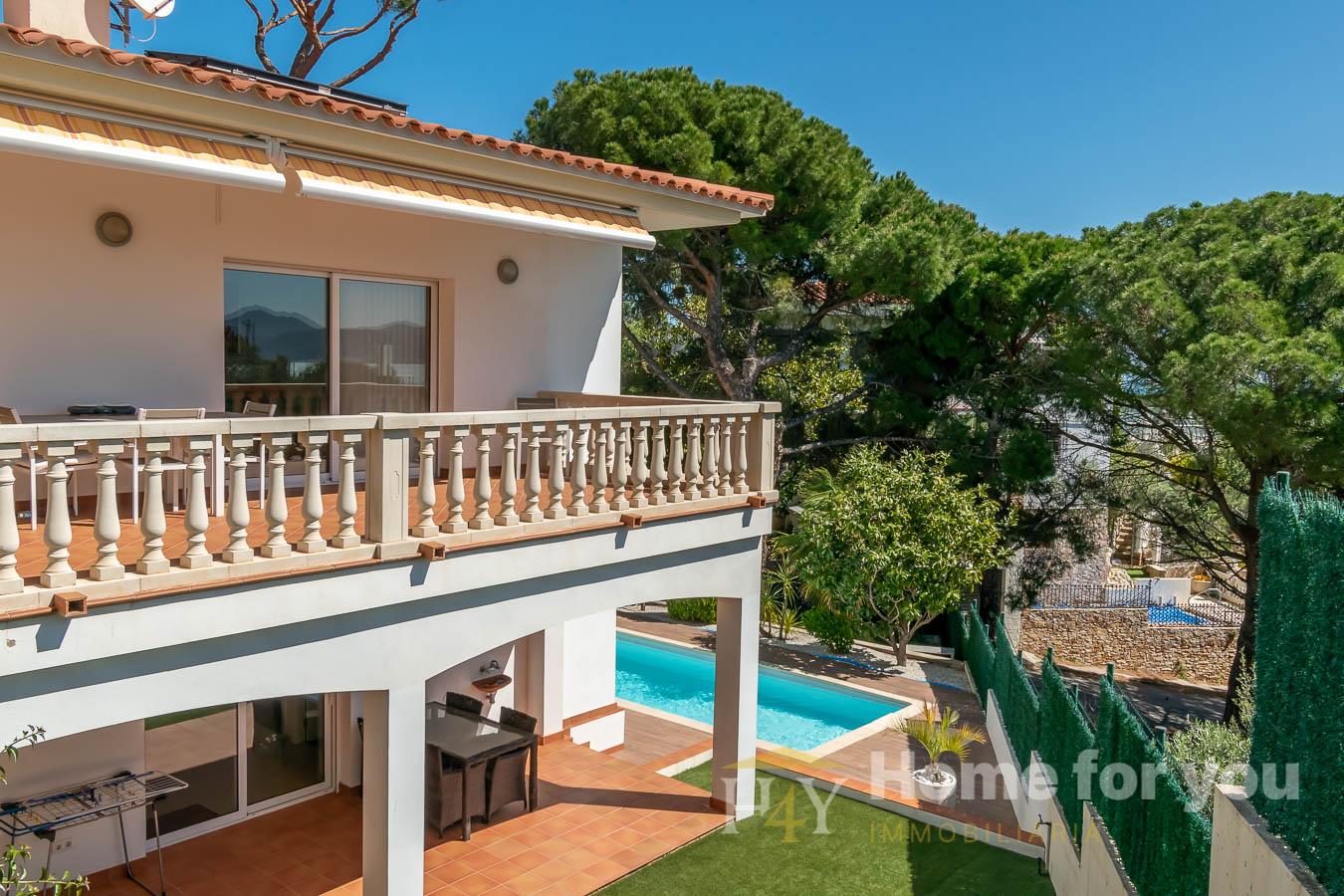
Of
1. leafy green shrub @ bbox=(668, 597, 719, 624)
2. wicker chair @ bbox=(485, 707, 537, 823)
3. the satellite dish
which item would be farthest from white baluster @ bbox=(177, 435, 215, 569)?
leafy green shrub @ bbox=(668, 597, 719, 624)

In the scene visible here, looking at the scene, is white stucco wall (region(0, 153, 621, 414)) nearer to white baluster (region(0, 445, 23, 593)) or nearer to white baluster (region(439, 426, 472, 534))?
white baluster (region(0, 445, 23, 593))

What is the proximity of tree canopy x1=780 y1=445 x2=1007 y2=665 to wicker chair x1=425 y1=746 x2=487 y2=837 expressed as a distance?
14934 millimetres

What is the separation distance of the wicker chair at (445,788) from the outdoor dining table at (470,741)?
110 mm

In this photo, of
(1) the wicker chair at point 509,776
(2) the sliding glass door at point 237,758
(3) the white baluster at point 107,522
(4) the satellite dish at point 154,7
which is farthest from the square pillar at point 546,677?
(4) the satellite dish at point 154,7

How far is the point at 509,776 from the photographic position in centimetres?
1382

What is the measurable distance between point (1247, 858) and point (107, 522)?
926 centimetres

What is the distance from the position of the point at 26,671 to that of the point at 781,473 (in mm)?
29192

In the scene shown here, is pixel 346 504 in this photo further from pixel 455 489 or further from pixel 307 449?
pixel 455 489

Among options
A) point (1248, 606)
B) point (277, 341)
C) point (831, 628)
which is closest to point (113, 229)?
point (277, 341)

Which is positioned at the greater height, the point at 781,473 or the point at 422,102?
the point at 422,102

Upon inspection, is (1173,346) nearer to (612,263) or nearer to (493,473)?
(612,263)

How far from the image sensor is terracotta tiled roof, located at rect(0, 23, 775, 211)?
832cm

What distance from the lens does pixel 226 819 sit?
43.2 ft

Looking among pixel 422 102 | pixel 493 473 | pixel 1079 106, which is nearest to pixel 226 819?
pixel 493 473
